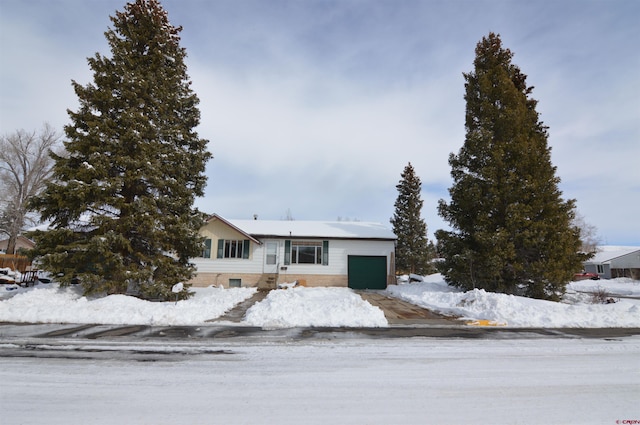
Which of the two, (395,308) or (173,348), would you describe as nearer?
(173,348)

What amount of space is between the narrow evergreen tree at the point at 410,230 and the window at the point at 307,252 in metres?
14.7

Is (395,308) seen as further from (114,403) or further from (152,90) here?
(152,90)

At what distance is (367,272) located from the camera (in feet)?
70.7

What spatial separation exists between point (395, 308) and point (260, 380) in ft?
30.6

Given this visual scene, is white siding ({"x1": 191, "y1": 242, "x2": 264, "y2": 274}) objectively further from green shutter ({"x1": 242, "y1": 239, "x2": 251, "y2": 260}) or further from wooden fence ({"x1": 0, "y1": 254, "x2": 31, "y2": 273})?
wooden fence ({"x1": 0, "y1": 254, "x2": 31, "y2": 273})

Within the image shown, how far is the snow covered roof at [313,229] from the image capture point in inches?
849

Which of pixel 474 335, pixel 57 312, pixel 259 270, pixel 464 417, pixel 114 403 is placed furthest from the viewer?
pixel 259 270

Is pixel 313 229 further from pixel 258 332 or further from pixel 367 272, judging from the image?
pixel 258 332

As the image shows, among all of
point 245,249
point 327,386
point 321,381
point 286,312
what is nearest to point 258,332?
point 286,312

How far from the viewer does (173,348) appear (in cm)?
615

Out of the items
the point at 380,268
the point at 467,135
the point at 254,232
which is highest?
the point at 467,135

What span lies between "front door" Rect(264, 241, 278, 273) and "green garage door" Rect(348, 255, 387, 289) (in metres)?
5.14

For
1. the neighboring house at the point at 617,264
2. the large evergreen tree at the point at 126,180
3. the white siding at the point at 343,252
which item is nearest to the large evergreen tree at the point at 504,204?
the white siding at the point at 343,252

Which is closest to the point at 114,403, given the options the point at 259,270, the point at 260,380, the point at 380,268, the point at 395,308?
the point at 260,380
